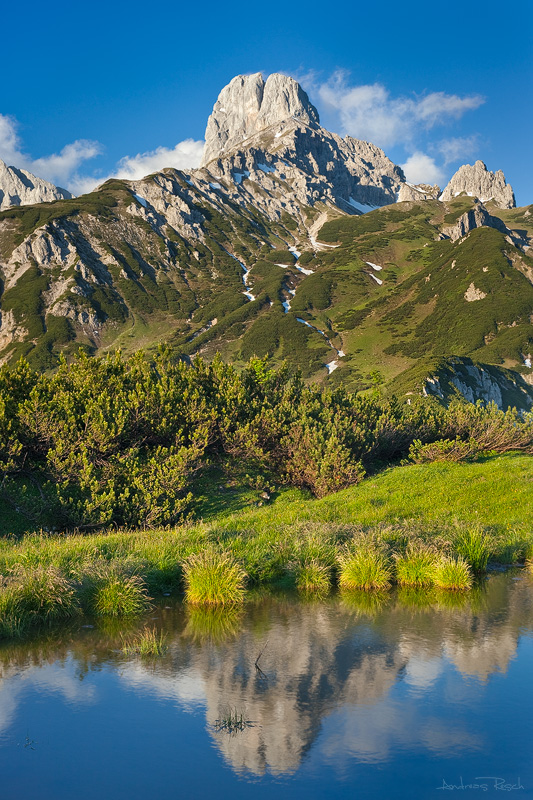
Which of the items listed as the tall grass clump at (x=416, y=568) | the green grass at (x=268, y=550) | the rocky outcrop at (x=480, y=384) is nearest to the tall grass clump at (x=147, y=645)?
the green grass at (x=268, y=550)

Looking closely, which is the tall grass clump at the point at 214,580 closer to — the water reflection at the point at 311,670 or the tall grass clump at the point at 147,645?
the water reflection at the point at 311,670

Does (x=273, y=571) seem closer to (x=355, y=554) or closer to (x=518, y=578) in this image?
(x=355, y=554)

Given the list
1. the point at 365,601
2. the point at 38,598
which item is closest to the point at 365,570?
the point at 365,601

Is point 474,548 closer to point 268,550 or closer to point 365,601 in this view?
point 365,601

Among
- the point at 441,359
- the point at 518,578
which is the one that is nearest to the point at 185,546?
the point at 518,578

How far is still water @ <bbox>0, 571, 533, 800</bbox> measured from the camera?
7145 mm

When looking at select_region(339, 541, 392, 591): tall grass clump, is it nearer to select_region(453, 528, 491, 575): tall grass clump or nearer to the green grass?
the green grass

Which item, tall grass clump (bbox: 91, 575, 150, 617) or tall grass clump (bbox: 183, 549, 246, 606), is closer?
tall grass clump (bbox: 91, 575, 150, 617)

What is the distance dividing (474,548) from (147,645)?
10375 millimetres

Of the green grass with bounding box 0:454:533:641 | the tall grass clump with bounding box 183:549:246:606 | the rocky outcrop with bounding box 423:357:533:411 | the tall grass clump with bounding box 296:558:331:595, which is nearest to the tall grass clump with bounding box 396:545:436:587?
the green grass with bounding box 0:454:533:641

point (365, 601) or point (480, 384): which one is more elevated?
point (480, 384)

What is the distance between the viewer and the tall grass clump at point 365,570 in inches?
612

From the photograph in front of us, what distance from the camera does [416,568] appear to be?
52.0 feet

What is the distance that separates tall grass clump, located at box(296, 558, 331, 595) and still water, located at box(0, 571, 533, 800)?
222cm
